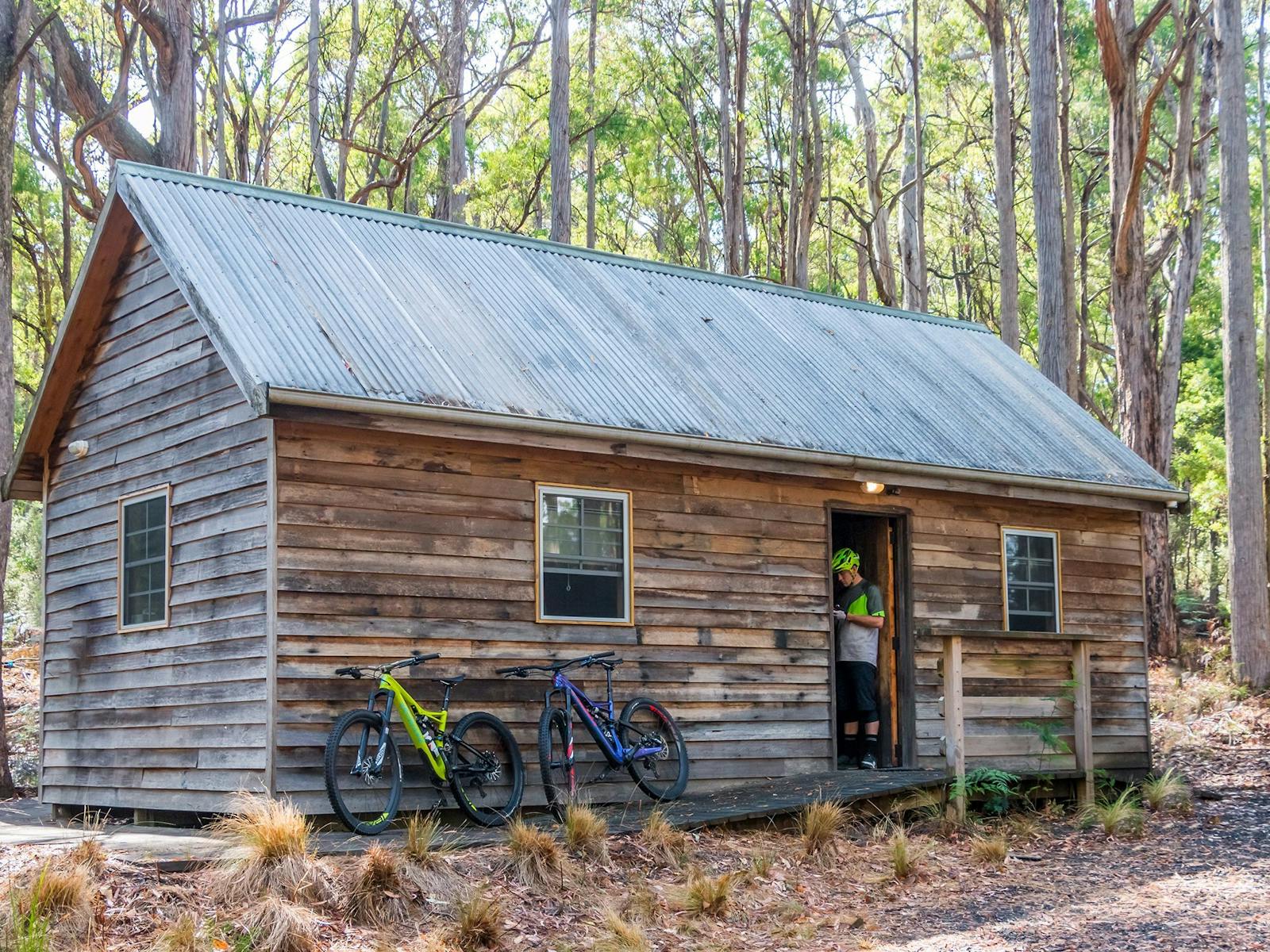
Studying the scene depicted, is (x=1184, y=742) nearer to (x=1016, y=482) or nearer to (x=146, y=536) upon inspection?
(x=1016, y=482)

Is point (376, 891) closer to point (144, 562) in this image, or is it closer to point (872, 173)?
point (144, 562)

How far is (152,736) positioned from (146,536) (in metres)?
1.64

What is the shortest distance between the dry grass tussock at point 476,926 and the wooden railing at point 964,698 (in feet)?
17.8

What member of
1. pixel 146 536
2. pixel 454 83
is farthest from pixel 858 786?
pixel 454 83

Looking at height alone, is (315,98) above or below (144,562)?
above

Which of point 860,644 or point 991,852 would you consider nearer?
point 991,852

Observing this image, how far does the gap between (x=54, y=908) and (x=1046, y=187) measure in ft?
62.1

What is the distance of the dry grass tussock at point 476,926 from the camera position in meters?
7.71

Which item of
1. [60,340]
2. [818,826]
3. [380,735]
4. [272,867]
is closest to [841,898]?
[818,826]

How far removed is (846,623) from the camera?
44.3 feet

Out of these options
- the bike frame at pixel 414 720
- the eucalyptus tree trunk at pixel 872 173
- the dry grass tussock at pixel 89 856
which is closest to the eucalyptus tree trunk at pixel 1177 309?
the eucalyptus tree trunk at pixel 872 173

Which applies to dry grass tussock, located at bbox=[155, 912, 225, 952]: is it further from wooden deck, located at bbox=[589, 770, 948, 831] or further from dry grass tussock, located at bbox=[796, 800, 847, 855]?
dry grass tussock, located at bbox=[796, 800, 847, 855]

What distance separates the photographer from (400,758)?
10.3m

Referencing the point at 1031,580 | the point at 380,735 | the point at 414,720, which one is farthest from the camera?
the point at 1031,580
